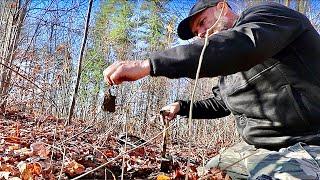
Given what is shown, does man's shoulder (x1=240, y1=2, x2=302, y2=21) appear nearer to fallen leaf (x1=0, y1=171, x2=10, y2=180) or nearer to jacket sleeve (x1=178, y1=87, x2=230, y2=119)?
jacket sleeve (x1=178, y1=87, x2=230, y2=119)

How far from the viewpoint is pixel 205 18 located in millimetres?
2729

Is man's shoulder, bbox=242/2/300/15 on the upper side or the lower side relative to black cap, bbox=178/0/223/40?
lower

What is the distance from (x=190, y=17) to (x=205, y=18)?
0.11 metres

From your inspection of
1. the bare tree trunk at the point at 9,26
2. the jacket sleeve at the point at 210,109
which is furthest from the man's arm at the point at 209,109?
the bare tree trunk at the point at 9,26

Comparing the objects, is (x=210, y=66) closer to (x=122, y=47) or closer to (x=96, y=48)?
(x=96, y=48)

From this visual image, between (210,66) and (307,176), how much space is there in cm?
85

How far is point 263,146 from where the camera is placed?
2578 millimetres

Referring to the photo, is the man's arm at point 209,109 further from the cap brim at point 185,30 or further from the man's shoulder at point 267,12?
the man's shoulder at point 267,12

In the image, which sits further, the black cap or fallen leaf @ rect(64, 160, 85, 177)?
the black cap

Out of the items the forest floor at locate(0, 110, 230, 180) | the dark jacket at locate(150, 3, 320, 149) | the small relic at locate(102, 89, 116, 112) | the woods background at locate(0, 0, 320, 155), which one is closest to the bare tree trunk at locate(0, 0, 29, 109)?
the woods background at locate(0, 0, 320, 155)

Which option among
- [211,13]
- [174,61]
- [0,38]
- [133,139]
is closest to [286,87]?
[211,13]

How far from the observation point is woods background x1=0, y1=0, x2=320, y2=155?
5996 millimetres

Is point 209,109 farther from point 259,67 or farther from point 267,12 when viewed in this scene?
point 267,12

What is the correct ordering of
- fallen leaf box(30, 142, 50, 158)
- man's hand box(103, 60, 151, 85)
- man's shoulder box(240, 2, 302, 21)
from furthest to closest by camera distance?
1. fallen leaf box(30, 142, 50, 158)
2. man's shoulder box(240, 2, 302, 21)
3. man's hand box(103, 60, 151, 85)
